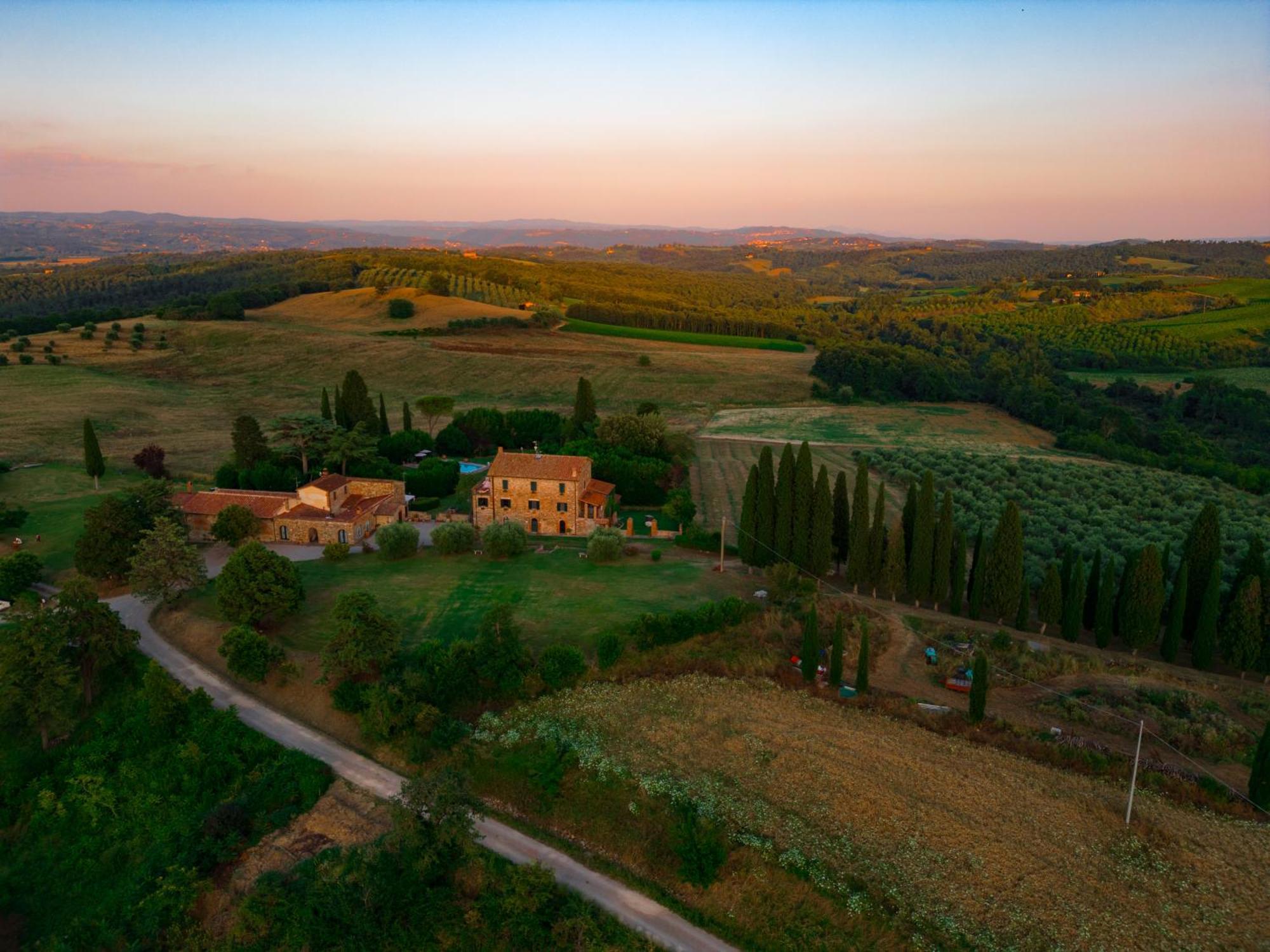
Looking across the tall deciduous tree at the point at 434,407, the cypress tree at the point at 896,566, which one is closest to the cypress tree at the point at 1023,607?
the cypress tree at the point at 896,566

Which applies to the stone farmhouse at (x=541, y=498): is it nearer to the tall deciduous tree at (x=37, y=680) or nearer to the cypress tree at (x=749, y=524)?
the cypress tree at (x=749, y=524)

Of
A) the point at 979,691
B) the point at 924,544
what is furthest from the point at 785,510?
the point at 979,691

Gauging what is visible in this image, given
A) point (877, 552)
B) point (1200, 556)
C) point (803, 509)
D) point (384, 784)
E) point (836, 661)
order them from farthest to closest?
1. point (803, 509)
2. point (877, 552)
3. point (1200, 556)
4. point (836, 661)
5. point (384, 784)

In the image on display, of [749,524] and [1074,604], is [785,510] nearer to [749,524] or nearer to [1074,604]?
[749,524]

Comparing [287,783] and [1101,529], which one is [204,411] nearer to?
[287,783]

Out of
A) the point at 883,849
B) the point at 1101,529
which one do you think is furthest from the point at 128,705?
the point at 1101,529

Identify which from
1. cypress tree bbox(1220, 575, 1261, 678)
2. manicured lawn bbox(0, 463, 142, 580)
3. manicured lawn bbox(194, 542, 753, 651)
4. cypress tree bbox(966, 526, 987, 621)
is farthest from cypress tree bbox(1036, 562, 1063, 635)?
manicured lawn bbox(0, 463, 142, 580)

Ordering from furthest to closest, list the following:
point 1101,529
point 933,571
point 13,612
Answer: point 1101,529 → point 933,571 → point 13,612

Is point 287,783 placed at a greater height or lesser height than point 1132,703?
lesser
